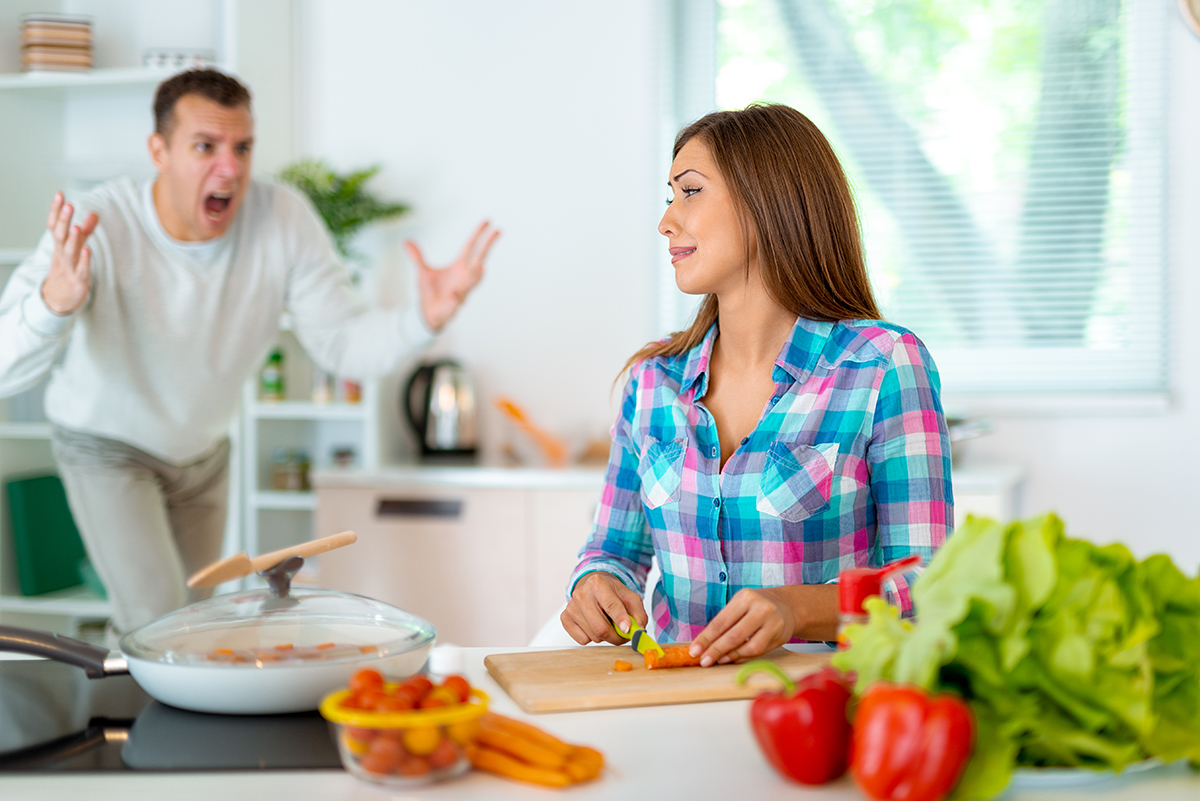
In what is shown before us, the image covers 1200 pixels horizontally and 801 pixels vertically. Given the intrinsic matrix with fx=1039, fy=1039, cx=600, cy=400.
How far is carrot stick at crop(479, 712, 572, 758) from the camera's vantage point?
2.73ft

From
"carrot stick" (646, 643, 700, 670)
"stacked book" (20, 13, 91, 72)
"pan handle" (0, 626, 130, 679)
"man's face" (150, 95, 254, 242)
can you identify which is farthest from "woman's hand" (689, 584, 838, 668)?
"stacked book" (20, 13, 91, 72)

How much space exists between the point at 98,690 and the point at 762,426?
87cm

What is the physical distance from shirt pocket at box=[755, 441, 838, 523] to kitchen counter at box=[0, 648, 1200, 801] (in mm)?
512

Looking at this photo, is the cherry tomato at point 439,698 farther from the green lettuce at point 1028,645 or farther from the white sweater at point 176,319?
the white sweater at point 176,319

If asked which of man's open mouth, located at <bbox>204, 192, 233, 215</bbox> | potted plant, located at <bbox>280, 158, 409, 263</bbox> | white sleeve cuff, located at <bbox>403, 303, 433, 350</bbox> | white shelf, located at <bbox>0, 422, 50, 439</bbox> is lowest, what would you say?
white shelf, located at <bbox>0, 422, 50, 439</bbox>

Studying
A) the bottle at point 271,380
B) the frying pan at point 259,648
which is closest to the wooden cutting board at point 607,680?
the frying pan at point 259,648

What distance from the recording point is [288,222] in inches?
101

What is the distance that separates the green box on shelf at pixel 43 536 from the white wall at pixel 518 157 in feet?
3.70

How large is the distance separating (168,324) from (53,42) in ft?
4.75

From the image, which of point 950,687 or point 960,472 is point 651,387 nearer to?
point 950,687

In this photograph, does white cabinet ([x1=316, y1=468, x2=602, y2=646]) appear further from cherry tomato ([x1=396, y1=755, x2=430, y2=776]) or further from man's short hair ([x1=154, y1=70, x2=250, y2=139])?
cherry tomato ([x1=396, y1=755, x2=430, y2=776])

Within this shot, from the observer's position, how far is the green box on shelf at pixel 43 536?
330 cm

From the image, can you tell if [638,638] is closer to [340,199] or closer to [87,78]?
[340,199]

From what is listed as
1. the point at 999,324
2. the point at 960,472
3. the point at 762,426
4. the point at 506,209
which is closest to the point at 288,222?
the point at 506,209
